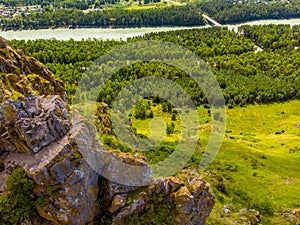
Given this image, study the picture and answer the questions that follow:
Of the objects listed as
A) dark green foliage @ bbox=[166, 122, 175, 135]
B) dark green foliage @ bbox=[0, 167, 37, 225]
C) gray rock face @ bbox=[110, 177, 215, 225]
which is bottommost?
dark green foliage @ bbox=[166, 122, 175, 135]

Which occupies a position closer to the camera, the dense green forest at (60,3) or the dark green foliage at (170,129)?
the dark green foliage at (170,129)

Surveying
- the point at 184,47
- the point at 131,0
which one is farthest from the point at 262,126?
the point at 131,0

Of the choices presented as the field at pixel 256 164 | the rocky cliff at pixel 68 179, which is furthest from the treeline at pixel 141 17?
the rocky cliff at pixel 68 179

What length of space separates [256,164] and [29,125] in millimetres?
37880

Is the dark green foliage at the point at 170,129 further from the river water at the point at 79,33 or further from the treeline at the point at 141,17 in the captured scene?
the treeline at the point at 141,17

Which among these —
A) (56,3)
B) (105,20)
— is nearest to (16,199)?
(105,20)

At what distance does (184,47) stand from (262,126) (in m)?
45.1

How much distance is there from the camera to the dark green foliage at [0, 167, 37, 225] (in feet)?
80.1

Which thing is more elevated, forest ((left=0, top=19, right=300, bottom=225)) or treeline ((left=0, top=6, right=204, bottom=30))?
treeline ((left=0, top=6, right=204, bottom=30))

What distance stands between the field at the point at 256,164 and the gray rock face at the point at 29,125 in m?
19.5

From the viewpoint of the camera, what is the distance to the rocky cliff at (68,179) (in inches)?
987

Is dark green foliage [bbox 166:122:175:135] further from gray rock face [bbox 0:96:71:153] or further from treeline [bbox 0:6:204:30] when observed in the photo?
treeline [bbox 0:6:204:30]

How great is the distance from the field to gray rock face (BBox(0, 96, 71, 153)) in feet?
64.0

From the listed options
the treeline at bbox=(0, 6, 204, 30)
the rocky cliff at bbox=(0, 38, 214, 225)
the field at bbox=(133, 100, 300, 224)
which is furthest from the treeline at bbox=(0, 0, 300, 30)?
the rocky cliff at bbox=(0, 38, 214, 225)
